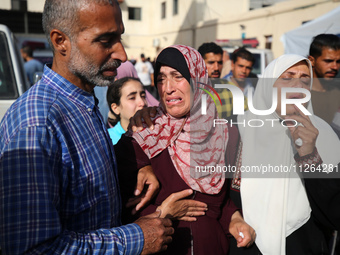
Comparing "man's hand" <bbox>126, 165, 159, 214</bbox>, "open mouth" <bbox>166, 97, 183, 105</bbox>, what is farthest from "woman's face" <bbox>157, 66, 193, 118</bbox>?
"man's hand" <bbox>126, 165, 159, 214</bbox>

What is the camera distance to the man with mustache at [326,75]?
11.2 feet

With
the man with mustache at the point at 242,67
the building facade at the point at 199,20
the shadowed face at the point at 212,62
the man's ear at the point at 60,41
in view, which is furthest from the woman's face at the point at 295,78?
the building facade at the point at 199,20

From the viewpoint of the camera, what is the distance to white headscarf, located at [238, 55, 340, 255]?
1821 millimetres

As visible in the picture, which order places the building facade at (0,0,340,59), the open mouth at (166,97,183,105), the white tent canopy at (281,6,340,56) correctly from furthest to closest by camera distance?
the building facade at (0,0,340,59), the white tent canopy at (281,6,340,56), the open mouth at (166,97,183,105)

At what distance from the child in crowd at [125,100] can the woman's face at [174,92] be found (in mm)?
936

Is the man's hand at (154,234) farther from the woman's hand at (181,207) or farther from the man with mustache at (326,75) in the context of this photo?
the man with mustache at (326,75)

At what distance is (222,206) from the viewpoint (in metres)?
1.92

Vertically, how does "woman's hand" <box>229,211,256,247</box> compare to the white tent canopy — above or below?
below

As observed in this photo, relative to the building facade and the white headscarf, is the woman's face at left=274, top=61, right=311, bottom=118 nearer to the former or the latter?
the white headscarf

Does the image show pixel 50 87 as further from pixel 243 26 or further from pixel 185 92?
pixel 243 26

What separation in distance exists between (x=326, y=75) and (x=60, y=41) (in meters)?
3.25

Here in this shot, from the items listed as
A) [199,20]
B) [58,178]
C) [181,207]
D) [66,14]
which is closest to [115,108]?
[181,207]

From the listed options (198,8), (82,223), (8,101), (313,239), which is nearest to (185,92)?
(82,223)

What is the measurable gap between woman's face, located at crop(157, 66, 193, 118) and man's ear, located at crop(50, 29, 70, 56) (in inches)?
30.5
